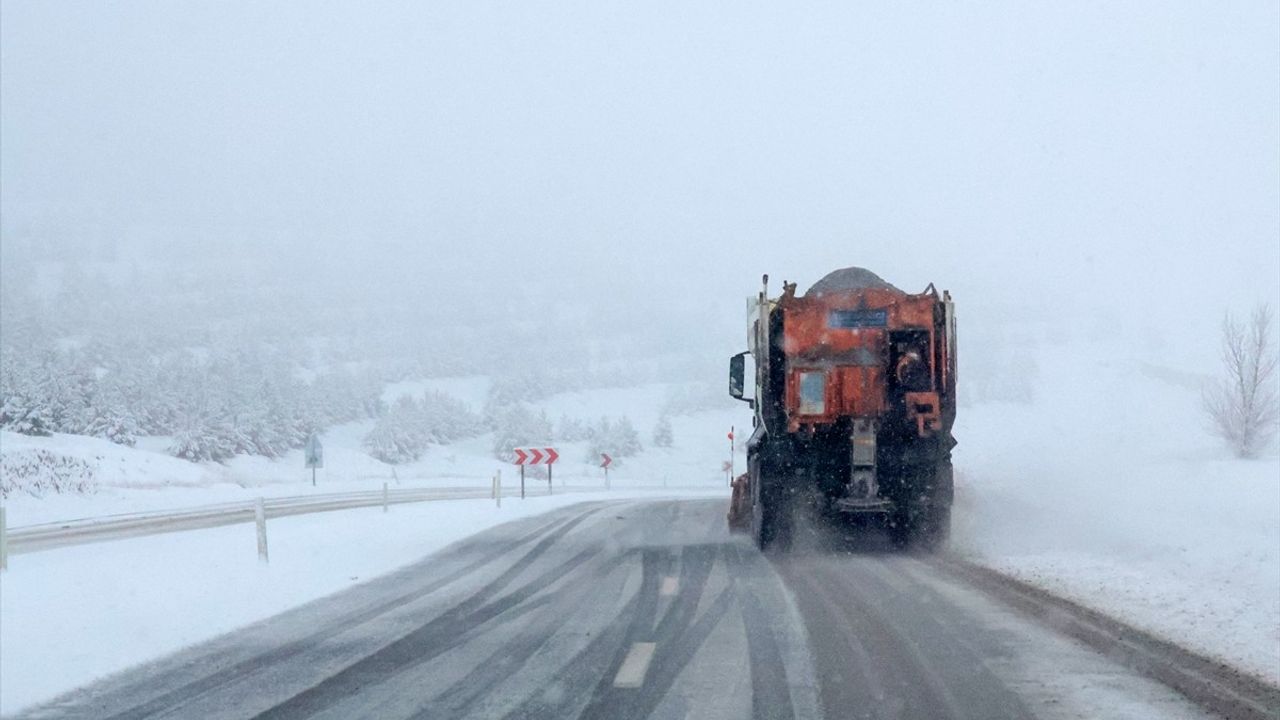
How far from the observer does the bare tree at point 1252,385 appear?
38.4 m

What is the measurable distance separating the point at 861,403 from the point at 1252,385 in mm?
→ 30803

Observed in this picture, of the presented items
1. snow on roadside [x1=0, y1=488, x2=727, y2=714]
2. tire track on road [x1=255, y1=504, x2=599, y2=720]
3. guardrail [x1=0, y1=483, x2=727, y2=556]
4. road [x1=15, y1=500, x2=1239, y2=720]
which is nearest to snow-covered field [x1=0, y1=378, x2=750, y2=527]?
guardrail [x1=0, y1=483, x2=727, y2=556]

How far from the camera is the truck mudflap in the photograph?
19.2 metres

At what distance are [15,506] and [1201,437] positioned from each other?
138 feet

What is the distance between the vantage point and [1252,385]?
38688 millimetres

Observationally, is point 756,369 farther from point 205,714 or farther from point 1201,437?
point 1201,437

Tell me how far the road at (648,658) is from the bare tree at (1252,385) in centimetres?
3164

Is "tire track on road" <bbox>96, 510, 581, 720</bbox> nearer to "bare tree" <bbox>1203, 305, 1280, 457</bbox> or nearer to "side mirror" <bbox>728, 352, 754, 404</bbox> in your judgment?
"side mirror" <bbox>728, 352, 754, 404</bbox>

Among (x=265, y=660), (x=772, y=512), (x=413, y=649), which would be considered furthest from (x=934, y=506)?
(x=265, y=660)

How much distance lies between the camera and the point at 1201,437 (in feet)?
143

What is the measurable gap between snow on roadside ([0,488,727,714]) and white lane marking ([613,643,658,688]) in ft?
11.8

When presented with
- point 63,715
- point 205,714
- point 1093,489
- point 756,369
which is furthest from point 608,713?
point 1093,489

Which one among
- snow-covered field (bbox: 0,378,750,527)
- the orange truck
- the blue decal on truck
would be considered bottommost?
snow-covered field (bbox: 0,378,750,527)

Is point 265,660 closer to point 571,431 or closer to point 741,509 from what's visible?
point 741,509
